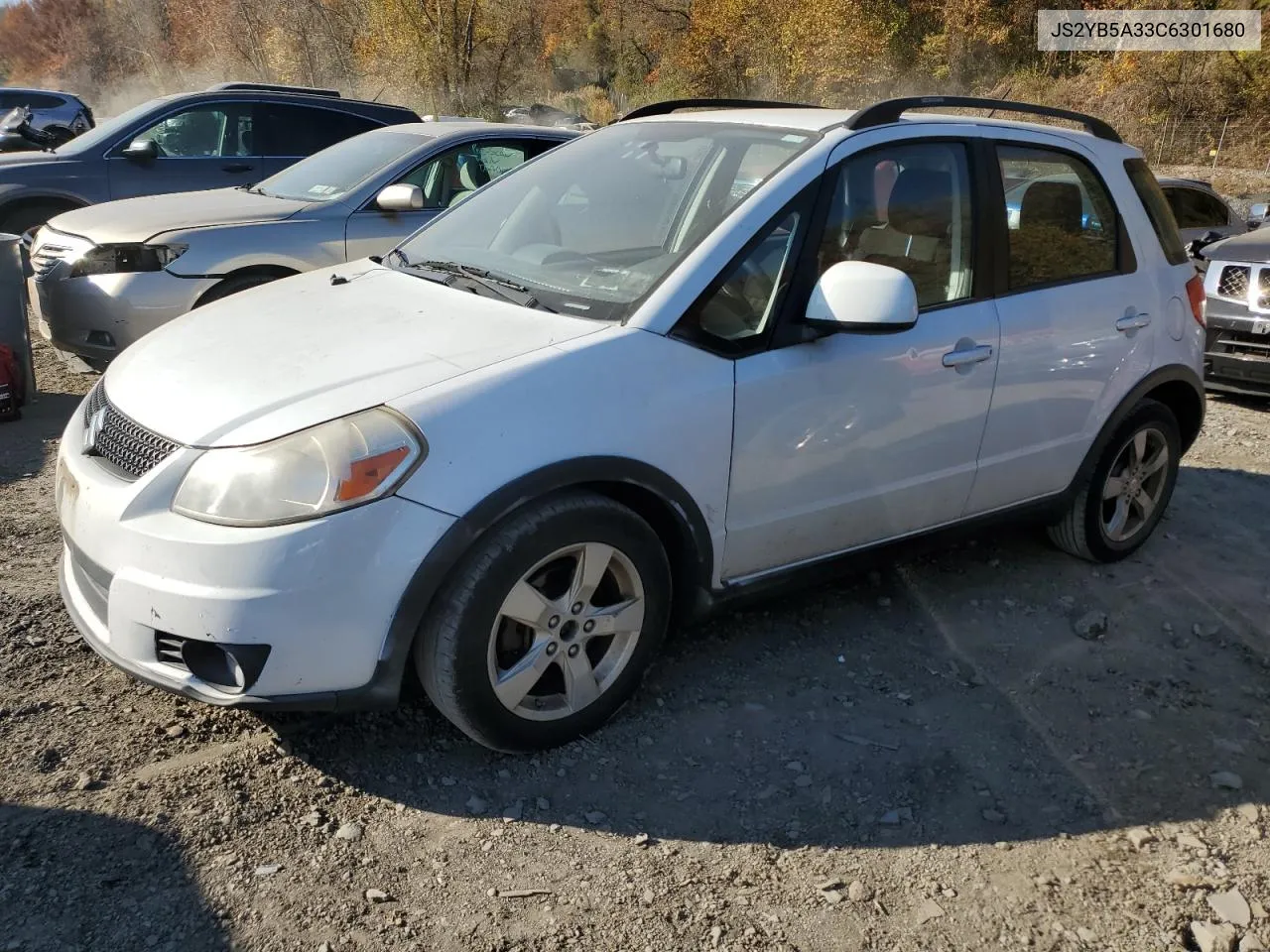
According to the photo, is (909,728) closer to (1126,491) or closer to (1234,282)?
(1126,491)

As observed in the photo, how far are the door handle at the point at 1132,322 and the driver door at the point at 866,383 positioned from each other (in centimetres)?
78

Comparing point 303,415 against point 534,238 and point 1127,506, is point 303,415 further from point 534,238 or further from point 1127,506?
point 1127,506

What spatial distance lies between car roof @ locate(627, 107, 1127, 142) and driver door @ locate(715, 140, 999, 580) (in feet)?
0.47

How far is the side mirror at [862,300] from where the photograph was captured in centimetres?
317

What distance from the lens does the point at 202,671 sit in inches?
106

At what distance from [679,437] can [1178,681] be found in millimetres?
2079

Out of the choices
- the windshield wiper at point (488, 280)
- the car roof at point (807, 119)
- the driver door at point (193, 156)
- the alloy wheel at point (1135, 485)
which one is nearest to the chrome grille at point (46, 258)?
the driver door at point (193, 156)

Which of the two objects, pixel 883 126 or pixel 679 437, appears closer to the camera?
pixel 679 437

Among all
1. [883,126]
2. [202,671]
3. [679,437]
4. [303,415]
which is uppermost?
[883,126]

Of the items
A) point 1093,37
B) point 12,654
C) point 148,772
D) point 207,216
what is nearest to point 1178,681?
point 148,772

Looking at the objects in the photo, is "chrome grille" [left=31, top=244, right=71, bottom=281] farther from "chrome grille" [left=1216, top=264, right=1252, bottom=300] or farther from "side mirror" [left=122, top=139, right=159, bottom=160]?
"chrome grille" [left=1216, top=264, right=1252, bottom=300]

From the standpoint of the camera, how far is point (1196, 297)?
464cm

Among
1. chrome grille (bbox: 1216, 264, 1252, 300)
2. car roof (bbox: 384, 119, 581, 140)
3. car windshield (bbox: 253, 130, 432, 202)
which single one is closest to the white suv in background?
car windshield (bbox: 253, 130, 432, 202)

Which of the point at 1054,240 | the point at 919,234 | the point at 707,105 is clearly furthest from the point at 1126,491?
the point at 707,105
